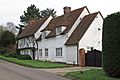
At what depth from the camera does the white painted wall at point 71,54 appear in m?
40.5

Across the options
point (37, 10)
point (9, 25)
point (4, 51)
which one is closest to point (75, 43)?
point (4, 51)

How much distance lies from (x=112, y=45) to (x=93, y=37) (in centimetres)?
2031

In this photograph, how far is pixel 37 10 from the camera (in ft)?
360

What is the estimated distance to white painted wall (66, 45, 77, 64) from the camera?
40.5 metres

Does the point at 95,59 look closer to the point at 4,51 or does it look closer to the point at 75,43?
the point at 75,43

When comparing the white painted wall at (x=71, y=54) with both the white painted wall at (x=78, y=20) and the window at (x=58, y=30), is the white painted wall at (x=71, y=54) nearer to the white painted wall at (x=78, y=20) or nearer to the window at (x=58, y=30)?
the white painted wall at (x=78, y=20)

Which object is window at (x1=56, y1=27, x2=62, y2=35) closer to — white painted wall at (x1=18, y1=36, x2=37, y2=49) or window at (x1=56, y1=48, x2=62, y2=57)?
window at (x1=56, y1=48, x2=62, y2=57)

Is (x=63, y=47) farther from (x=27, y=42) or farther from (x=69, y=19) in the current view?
(x=27, y=42)

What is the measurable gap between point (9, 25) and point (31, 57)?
265ft

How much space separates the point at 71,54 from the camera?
41.5 metres

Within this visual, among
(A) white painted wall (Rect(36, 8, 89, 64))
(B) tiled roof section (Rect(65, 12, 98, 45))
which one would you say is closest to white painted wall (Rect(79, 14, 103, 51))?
(B) tiled roof section (Rect(65, 12, 98, 45))

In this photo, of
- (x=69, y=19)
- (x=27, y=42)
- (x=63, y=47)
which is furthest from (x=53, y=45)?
(x=27, y=42)

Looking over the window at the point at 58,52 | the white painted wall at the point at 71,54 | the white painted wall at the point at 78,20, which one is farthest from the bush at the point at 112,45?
the window at the point at 58,52

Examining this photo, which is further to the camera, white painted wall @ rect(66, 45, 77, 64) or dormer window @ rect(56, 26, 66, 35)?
dormer window @ rect(56, 26, 66, 35)
